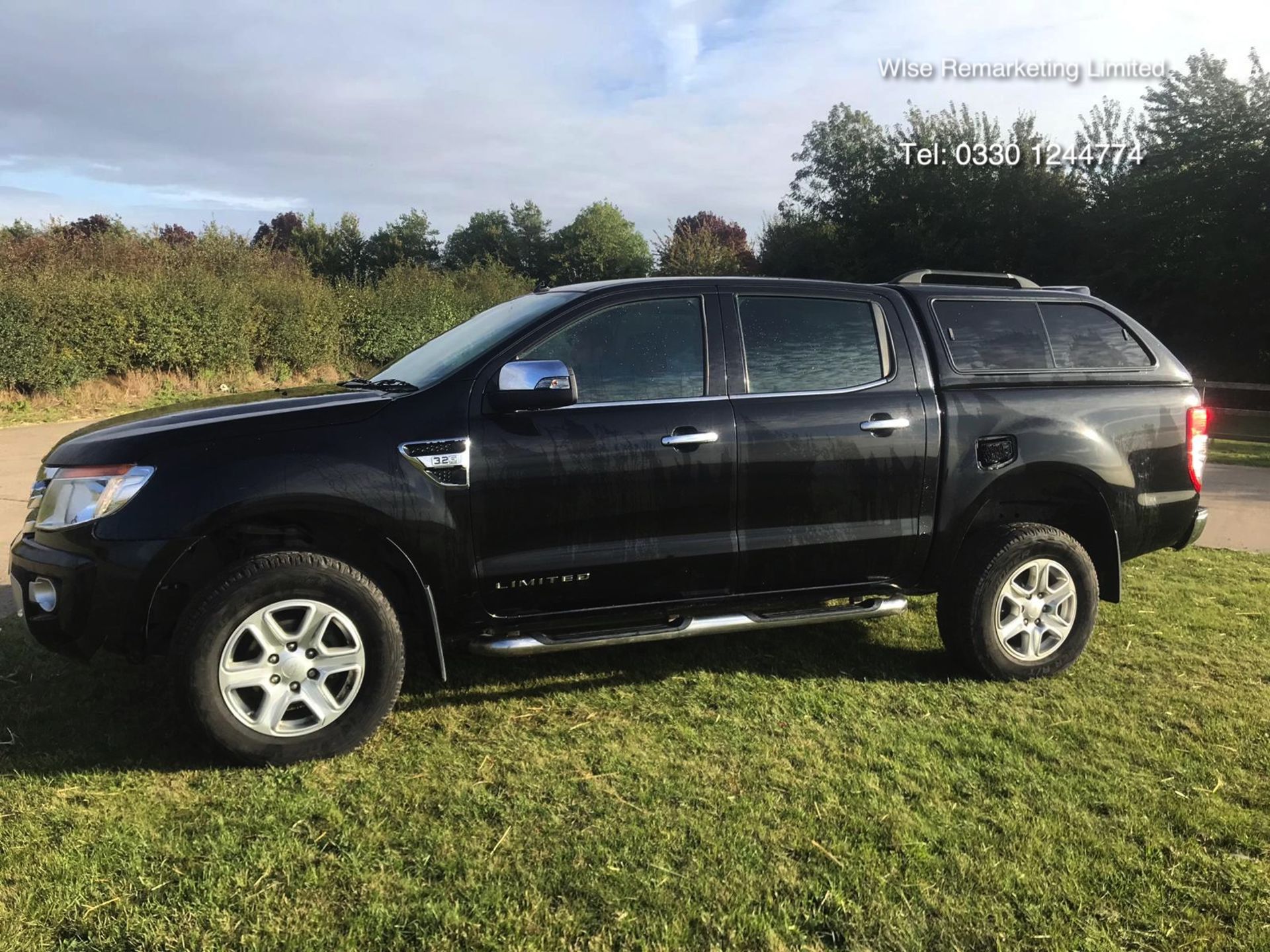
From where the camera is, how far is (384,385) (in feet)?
12.7

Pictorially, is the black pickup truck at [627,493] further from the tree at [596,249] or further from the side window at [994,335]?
the tree at [596,249]

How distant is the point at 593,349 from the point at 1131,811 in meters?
2.55

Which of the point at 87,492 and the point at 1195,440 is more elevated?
the point at 87,492

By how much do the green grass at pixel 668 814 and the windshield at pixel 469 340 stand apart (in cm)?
142

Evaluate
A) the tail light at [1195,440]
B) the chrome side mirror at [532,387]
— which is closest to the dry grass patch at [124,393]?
the chrome side mirror at [532,387]

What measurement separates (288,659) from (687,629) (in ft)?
5.01

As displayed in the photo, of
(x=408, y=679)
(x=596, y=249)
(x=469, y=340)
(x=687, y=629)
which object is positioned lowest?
(x=408, y=679)

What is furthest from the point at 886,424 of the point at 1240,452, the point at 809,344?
the point at 1240,452

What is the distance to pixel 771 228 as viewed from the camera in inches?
1394

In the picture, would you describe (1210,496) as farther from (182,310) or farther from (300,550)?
(182,310)

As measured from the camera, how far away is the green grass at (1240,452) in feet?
39.2

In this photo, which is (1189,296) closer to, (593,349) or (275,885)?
(593,349)

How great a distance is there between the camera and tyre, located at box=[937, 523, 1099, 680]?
4129 millimetres

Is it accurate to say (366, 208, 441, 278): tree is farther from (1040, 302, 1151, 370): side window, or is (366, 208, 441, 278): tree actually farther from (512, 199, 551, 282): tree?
(1040, 302, 1151, 370): side window
